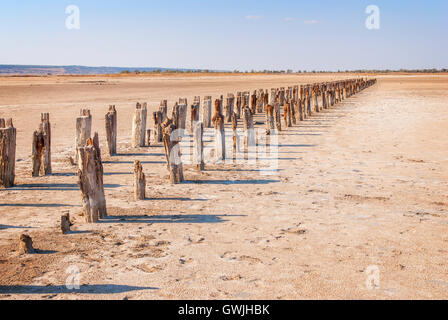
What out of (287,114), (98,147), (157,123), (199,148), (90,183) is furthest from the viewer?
(287,114)

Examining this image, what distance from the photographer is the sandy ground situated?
3664 millimetres

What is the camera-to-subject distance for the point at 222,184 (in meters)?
6.85

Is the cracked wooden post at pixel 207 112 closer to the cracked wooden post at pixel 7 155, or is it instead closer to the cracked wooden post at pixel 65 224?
the cracked wooden post at pixel 7 155

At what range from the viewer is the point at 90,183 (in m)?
5.08

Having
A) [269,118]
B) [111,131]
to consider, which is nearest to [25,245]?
[111,131]

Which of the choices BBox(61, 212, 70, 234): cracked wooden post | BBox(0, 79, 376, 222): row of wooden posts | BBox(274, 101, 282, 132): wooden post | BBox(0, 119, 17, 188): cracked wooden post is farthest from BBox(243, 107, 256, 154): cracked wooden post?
BBox(61, 212, 70, 234): cracked wooden post

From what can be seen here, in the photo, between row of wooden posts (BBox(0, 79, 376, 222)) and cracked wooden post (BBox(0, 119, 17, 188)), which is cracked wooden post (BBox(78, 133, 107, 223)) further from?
cracked wooden post (BBox(0, 119, 17, 188))

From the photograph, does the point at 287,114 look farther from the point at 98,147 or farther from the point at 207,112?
the point at 98,147

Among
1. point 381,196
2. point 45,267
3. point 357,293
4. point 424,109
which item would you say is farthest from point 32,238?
point 424,109

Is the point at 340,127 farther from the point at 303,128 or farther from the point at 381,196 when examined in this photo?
the point at 381,196

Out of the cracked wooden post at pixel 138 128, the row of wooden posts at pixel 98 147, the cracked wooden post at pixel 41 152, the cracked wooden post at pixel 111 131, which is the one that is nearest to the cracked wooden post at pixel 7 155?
the row of wooden posts at pixel 98 147

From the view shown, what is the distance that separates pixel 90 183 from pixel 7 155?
6.88 feet

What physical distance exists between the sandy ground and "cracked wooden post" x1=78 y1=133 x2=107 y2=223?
17cm

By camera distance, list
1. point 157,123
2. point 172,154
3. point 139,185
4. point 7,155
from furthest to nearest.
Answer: point 157,123
point 172,154
point 7,155
point 139,185
